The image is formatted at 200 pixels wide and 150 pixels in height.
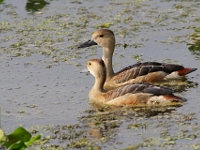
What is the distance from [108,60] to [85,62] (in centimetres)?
51

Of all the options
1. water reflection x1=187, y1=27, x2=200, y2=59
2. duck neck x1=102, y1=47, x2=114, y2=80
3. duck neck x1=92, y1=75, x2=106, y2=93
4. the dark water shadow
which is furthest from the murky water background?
duck neck x1=102, y1=47, x2=114, y2=80

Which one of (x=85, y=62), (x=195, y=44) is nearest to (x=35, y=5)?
(x=85, y=62)

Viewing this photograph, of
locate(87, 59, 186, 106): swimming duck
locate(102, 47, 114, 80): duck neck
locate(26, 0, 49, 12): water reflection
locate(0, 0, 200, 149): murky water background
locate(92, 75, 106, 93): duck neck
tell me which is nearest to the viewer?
locate(0, 0, 200, 149): murky water background

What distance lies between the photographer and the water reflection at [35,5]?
16.5m

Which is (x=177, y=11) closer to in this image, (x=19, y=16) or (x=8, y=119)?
(x=19, y=16)

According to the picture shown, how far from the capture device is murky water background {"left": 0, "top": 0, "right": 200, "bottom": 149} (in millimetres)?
8828

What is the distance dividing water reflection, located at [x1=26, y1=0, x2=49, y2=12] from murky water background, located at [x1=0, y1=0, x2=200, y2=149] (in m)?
0.05

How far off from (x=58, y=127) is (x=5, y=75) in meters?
2.92

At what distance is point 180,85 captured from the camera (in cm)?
1148

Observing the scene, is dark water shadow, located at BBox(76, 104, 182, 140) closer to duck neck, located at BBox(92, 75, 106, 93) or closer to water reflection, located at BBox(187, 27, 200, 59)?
duck neck, located at BBox(92, 75, 106, 93)

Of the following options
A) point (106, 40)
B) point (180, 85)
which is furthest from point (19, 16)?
point (180, 85)

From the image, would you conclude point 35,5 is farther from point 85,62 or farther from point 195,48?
point 195,48

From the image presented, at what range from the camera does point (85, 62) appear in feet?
41.0

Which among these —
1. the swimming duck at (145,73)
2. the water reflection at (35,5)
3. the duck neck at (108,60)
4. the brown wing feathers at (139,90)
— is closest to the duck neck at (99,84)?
the brown wing feathers at (139,90)
